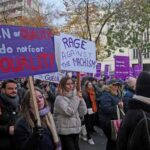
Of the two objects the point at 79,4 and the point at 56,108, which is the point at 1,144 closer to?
the point at 56,108

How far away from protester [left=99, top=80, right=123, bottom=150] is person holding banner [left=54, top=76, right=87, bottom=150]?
0.71m

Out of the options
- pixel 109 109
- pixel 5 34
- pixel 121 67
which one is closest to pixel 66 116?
pixel 109 109

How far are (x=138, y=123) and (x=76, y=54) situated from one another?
434 centimetres

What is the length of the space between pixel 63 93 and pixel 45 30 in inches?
70.7

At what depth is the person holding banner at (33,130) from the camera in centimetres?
496

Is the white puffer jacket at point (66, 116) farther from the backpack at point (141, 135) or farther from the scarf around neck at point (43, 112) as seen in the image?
the backpack at point (141, 135)

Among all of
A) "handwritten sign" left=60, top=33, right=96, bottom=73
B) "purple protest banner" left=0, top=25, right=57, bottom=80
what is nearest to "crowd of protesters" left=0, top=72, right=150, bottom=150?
"purple protest banner" left=0, top=25, right=57, bottom=80

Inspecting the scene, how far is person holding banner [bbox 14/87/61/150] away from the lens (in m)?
4.96

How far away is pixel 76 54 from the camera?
8.11 meters

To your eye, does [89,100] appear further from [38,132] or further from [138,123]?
[138,123]

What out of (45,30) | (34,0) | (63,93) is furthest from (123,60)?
(34,0)

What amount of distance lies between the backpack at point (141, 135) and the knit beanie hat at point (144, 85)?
18 centimetres

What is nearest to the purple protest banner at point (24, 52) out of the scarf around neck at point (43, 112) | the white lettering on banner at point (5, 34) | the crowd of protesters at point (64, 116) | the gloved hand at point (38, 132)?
the white lettering on banner at point (5, 34)

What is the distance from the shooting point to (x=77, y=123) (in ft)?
23.9
